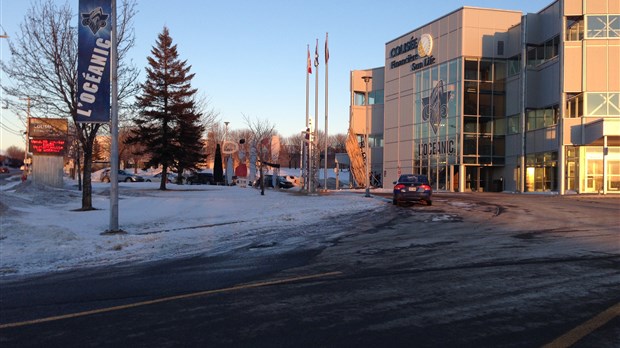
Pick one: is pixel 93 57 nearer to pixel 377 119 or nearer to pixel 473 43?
pixel 473 43

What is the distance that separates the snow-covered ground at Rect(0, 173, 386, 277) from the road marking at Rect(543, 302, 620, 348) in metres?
7.93

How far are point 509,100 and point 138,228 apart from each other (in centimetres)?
3753

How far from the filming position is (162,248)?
1261 centimetres

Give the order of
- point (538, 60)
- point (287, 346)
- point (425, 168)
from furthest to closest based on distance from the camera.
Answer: point (425, 168) < point (538, 60) < point (287, 346)

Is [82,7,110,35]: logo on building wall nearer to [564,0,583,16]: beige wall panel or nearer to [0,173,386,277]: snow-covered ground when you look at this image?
[0,173,386,277]: snow-covered ground

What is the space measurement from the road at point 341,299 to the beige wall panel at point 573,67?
2819 centimetres

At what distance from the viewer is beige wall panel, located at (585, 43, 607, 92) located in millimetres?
36375

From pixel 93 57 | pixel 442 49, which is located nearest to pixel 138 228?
pixel 93 57

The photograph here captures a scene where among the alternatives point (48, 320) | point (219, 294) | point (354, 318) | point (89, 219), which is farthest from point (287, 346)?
point (89, 219)

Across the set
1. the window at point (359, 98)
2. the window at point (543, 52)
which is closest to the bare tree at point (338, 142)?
the window at point (359, 98)

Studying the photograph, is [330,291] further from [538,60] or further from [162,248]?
[538,60]

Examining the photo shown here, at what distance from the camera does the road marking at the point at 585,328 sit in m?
4.86

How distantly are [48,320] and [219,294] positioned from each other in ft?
6.94

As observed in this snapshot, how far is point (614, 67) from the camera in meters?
36.3
